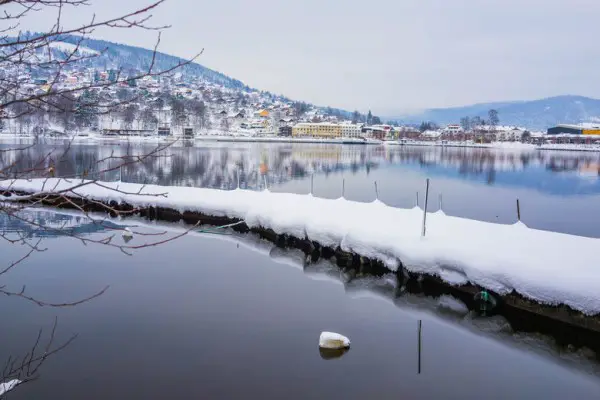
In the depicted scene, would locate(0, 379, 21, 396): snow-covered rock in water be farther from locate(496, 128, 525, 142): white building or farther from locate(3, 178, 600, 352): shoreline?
locate(496, 128, 525, 142): white building

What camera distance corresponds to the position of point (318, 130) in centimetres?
14312

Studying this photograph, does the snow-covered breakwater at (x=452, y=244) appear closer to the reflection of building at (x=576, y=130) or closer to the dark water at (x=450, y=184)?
the dark water at (x=450, y=184)

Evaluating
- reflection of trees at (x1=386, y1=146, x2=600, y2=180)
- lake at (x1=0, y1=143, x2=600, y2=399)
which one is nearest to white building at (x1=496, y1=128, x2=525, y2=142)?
reflection of trees at (x1=386, y1=146, x2=600, y2=180)

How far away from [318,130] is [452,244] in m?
135

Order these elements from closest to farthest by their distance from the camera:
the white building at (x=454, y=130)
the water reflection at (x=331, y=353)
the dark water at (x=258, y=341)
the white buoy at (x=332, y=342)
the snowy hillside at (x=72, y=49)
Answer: the snowy hillside at (x=72, y=49), the dark water at (x=258, y=341), the water reflection at (x=331, y=353), the white buoy at (x=332, y=342), the white building at (x=454, y=130)

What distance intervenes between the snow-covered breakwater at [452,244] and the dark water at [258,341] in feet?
2.48

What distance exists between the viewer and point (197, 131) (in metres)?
129

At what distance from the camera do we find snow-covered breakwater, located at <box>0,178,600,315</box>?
301 inches

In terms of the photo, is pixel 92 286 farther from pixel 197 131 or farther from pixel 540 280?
pixel 197 131

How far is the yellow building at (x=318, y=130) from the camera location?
14200cm

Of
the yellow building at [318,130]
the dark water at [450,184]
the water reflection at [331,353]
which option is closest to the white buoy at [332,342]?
the water reflection at [331,353]

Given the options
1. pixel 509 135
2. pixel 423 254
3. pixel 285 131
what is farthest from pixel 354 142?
pixel 423 254

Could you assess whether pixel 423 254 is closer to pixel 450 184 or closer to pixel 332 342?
pixel 332 342

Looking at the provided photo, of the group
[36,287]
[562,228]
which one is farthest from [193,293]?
[562,228]
